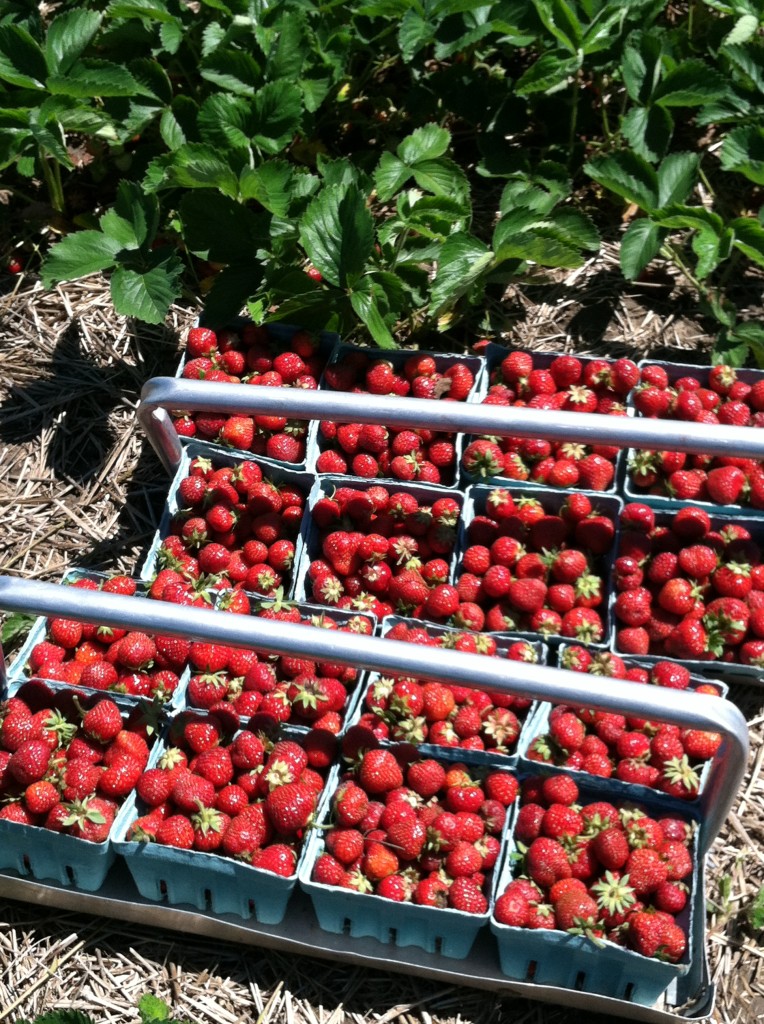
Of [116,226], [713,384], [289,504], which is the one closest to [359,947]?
[289,504]

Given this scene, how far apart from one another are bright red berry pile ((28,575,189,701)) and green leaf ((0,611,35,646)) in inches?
10.1

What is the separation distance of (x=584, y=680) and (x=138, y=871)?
106cm

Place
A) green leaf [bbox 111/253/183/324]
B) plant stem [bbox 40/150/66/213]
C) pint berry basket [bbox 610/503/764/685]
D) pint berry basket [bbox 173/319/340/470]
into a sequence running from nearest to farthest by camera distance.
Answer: pint berry basket [bbox 610/503/764/685] < pint berry basket [bbox 173/319/340/470] < green leaf [bbox 111/253/183/324] < plant stem [bbox 40/150/66/213]

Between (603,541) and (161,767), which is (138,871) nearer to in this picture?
(161,767)

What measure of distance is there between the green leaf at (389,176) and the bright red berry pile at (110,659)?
1417mm

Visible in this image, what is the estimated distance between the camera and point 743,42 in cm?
341

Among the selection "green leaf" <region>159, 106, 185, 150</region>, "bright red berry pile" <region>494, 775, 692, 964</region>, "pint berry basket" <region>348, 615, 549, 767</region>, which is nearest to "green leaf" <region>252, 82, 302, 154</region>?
"green leaf" <region>159, 106, 185, 150</region>

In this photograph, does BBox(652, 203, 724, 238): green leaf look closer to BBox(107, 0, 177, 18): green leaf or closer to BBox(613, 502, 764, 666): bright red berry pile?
BBox(613, 502, 764, 666): bright red berry pile

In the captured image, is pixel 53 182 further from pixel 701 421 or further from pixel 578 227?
pixel 701 421

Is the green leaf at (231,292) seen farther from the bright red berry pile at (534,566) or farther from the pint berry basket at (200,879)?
the pint berry basket at (200,879)

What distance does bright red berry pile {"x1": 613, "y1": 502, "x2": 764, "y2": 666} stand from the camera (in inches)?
98.3

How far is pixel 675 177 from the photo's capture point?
124 inches

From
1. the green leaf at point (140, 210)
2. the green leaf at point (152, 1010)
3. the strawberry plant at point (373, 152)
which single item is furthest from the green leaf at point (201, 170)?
the green leaf at point (152, 1010)

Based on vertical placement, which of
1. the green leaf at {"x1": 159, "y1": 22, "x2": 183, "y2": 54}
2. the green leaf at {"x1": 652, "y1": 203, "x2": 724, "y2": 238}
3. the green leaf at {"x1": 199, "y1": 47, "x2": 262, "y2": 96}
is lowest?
the green leaf at {"x1": 652, "y1": 203, "x2": 724, "y2": 238}
